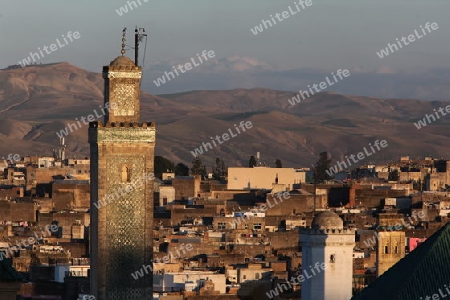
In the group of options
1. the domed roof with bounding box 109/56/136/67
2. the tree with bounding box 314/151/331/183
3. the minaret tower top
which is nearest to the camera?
the minaret tower top

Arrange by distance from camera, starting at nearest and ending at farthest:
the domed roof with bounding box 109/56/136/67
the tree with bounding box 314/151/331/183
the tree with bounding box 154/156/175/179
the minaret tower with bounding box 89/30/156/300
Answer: the minaret tower with bounding box 89/30/156/300 < the domed roof with bounding box 109/56/136/67 < the tree with bounding box 154/156/175/179 < the tree with bounding box 314/151/331/183

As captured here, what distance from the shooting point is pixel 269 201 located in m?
85.7

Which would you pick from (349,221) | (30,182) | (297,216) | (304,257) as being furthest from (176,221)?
(304,257)

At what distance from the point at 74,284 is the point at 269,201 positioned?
114 ft

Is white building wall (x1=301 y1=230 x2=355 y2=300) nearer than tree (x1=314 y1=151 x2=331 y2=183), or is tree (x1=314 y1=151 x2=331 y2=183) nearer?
white building wall (x1=301 y1=230 x2=355 y2=300)

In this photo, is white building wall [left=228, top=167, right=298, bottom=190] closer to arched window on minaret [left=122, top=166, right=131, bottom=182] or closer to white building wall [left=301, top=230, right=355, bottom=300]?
white building wall [left=301, top=230, right=355, bottom=300]

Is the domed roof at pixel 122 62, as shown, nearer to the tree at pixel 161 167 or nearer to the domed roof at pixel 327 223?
the domed roof at pixel 327 223

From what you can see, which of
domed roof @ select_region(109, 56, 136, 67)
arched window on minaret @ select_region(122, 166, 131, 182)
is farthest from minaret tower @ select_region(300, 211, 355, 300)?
domed roof @ select_region(109, 56, 136, 67)

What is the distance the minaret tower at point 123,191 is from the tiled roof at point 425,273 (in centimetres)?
1066

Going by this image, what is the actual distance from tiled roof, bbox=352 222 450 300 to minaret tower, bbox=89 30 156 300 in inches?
420

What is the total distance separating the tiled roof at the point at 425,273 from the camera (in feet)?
95.7

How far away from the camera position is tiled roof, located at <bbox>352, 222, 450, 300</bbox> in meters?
29.2

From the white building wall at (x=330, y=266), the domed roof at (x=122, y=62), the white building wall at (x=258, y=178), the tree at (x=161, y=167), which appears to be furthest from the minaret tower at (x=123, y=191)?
the tree at (x=161, y=167)

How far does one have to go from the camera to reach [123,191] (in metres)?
40.7
